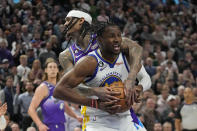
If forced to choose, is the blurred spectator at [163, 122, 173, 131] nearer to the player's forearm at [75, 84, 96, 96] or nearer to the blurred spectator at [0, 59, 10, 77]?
the blurred spectator at [0, 59, 10, 77]

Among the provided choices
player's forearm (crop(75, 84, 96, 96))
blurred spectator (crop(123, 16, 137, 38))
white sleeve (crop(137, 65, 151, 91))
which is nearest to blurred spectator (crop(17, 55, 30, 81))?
blurred spectator (crop(123, 16, 137, 38))

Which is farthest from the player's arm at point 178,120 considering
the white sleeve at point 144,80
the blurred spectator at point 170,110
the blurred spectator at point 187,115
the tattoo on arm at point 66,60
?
the white sleeve at point 144,80

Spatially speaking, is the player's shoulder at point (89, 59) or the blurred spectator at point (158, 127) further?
the blurred spectator at point (158, 127)

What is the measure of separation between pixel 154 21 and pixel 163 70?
4.45m

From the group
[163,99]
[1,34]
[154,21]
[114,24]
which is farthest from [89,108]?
[154,21]

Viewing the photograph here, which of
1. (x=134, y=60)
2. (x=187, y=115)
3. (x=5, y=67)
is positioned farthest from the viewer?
(x=5, y=67)

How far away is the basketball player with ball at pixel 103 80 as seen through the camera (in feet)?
14.0

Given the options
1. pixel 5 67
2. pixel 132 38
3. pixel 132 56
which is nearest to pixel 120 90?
pixel 132 56

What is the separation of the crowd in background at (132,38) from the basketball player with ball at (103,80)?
316cm

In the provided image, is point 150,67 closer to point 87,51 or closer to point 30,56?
point 30,56

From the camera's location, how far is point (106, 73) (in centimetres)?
446

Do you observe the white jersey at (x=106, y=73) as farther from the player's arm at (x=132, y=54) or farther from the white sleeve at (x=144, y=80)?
the white sleeve at (x=144, y=80)

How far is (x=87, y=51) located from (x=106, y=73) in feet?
2.88

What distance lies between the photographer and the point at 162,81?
12305 mm
